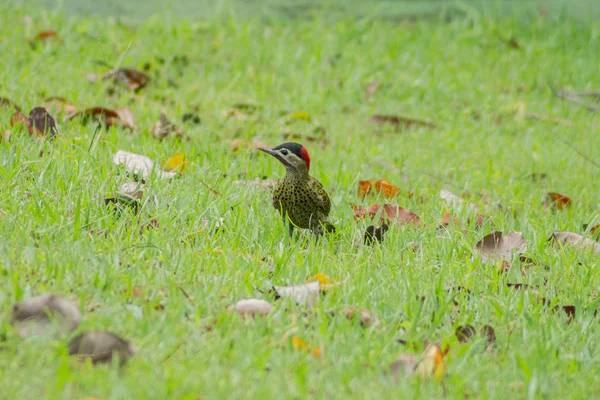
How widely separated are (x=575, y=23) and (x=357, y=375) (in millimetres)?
8425

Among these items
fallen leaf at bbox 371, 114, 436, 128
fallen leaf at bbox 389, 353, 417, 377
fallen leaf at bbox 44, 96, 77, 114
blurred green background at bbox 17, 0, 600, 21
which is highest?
blurred green background at bbox 17, 0, 600, 21

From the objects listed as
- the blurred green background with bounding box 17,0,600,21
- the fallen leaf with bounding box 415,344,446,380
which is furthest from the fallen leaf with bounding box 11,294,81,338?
the blurred green background with bounding box 17,0,600,21

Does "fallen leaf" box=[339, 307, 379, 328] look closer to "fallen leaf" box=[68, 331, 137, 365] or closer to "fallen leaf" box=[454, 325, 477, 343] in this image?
"fallen leaf" box=[454, 325, 477, 343]

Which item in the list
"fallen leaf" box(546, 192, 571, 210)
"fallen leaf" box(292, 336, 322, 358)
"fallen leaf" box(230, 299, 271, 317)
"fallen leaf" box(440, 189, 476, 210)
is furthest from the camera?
"fallen leaf" box(546, 192, 571, 210)

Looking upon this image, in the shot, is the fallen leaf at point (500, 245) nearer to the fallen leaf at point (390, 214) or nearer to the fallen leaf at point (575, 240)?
the fallen leaf at point (575, 240)

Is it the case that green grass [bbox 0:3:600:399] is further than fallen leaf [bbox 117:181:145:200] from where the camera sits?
No

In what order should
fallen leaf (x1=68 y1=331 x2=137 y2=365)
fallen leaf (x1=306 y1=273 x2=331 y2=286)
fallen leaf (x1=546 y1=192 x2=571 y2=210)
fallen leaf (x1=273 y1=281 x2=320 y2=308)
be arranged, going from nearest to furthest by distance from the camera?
fallen leaf (x1=68 y1=331 x2=137 y2=365) < fallen leaf (x1=273 y1=281 x2=320 y2=308) < fallen leaf (x1=306 y1=273 x2=331 y2=286) < fallen leaf (x1=546 y1=192 x2=571 y2=210)

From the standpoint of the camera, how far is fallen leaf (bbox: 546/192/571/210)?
5582 millimetres

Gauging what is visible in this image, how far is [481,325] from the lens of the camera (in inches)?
126

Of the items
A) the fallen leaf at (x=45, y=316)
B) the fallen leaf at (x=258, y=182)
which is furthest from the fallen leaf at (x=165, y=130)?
the fallen leaf at (x=45, y=316)

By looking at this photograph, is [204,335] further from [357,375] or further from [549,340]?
[549,340]

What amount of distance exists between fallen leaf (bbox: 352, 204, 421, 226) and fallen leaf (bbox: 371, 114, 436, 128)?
→ 268 cm

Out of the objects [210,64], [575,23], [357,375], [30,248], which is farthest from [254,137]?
[575,23]

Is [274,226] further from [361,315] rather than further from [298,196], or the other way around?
[361,315]
